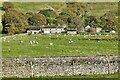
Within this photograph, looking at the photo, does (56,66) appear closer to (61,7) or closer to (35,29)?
(35,29)

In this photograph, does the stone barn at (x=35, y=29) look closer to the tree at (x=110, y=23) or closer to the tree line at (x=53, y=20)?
the tree line at (x=53, y=20)

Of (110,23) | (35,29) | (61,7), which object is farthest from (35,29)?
(61,7)

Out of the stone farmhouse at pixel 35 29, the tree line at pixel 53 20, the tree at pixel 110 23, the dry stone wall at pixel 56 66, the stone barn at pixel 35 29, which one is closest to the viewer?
the dry stone wall at pixel 56 66

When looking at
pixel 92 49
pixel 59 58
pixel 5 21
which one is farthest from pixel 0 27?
pixel 59 58

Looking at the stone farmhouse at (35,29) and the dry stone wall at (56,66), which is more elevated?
the dry stone wall at (56,66)

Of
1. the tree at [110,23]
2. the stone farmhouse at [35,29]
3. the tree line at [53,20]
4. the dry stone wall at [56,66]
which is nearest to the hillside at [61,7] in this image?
the tree line at [53,20]

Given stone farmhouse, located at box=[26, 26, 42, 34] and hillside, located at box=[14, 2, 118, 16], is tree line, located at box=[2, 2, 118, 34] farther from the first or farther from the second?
hillside, located at box=[14, 2, 118, 16]
